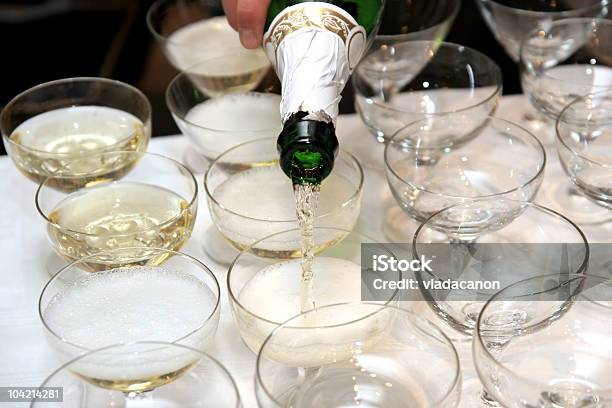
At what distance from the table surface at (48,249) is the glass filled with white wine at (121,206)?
0.21 ft

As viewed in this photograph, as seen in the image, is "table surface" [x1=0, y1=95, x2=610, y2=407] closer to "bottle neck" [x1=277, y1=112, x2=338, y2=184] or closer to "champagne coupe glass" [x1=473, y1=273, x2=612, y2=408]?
"champagne coupe glass" [x1=473, y1=273, x2=612, y2=408]

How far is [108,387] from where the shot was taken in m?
0.79

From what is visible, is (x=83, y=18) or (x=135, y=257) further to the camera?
(x=83, y=18)

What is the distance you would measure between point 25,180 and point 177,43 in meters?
0.33

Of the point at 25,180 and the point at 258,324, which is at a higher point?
the point at 258,324

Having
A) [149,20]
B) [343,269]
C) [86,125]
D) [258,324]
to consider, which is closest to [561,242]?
[343,269]

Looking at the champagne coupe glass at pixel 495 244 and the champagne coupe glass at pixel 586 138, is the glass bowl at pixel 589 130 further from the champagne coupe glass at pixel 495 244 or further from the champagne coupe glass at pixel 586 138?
the champagne coupe glass at pixel 495 244

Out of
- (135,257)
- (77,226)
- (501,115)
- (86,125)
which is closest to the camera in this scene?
(135,257)

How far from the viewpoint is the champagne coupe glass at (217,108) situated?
3.76 feet

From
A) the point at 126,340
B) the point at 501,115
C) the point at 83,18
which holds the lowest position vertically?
the point at 83,18

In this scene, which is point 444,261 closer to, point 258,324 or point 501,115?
point 258,324

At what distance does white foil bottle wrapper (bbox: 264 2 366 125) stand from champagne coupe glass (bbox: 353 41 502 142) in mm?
306

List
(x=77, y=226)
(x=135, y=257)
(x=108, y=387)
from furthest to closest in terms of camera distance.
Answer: (x=77, y=226) → (x=135, y=257) → (x=108, y=387)

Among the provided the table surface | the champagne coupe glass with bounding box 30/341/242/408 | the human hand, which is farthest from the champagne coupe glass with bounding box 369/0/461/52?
the champagne coupe glass with bounding box 30/341/242/408
